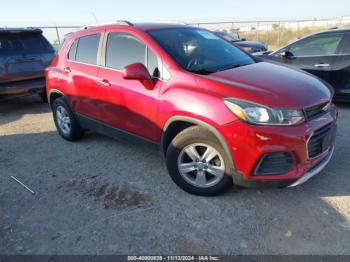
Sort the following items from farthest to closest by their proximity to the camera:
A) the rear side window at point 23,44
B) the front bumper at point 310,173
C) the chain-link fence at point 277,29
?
the chain-link fence at point 277,29 → the rear side window at point 23,44 → the front bumper at point 310,173

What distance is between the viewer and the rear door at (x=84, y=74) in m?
4.32

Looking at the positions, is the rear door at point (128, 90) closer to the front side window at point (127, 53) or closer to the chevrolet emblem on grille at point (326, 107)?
the front side window at point (127, 53)

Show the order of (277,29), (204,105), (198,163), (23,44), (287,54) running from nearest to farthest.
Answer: (204,105)
(198,163)
(287,54)
(23,44)
(277,29)

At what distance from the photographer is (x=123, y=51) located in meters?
3.95

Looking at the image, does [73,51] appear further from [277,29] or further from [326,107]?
[277,29]

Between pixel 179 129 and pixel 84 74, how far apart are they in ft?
5.83

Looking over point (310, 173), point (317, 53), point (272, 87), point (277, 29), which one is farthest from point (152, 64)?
point (277, 29)

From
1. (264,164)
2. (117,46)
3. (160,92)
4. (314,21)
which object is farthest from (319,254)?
(314,21)

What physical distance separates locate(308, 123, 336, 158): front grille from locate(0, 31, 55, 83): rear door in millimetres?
6409

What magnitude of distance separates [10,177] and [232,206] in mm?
2849

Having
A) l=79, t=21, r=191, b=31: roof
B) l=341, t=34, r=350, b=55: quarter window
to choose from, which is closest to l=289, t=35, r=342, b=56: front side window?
l=341, t=34, r=350, b=55: quarter window

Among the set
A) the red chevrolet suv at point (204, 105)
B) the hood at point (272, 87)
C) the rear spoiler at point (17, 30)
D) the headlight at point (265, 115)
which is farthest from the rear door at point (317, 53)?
the rear spoiler at point (17, 30)

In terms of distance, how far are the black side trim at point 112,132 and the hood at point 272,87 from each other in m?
1.10

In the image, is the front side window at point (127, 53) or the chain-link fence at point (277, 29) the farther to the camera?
the chain-link fence at point (277, 29)
